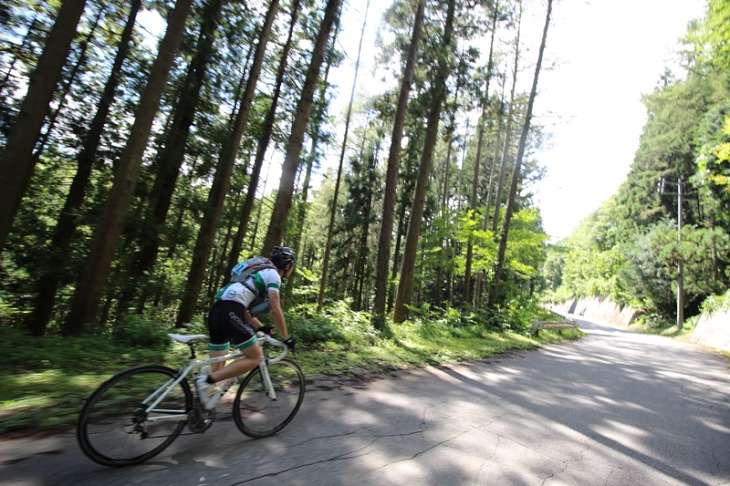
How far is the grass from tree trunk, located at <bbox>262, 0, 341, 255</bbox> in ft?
7.59

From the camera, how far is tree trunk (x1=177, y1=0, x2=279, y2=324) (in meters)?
10.7

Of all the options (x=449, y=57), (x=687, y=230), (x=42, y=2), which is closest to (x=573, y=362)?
(x=449, y=57)

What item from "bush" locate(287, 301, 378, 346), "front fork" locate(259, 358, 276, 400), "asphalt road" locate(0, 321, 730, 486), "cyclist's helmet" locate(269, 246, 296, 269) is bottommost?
"asphalt road" locate(0, 321, 730, 486)

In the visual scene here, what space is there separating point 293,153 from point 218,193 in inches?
134

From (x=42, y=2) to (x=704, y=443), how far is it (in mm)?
15107

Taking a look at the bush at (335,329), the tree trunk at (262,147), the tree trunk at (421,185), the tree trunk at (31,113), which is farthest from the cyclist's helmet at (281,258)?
the tree trunk at (262,147)

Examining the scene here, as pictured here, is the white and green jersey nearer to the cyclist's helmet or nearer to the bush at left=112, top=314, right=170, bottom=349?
the cyclist's helmet

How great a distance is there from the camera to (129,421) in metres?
2.91

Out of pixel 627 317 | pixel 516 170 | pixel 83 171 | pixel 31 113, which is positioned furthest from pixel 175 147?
pixel 627 317

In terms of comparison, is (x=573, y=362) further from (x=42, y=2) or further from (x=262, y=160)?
(x=42, y=2)

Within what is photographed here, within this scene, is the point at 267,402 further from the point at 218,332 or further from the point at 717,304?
the point at 717,304

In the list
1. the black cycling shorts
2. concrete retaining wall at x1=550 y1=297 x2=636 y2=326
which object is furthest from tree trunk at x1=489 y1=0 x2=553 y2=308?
concrete retaining wall at x1=550 y1=297 x2=636 y2=326

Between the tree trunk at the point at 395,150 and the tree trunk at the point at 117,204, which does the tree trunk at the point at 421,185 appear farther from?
the tree trunk at the point at 117,204

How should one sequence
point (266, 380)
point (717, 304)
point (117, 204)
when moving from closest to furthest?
point (266, 380) < point (117, 204) < point (717, 304)
